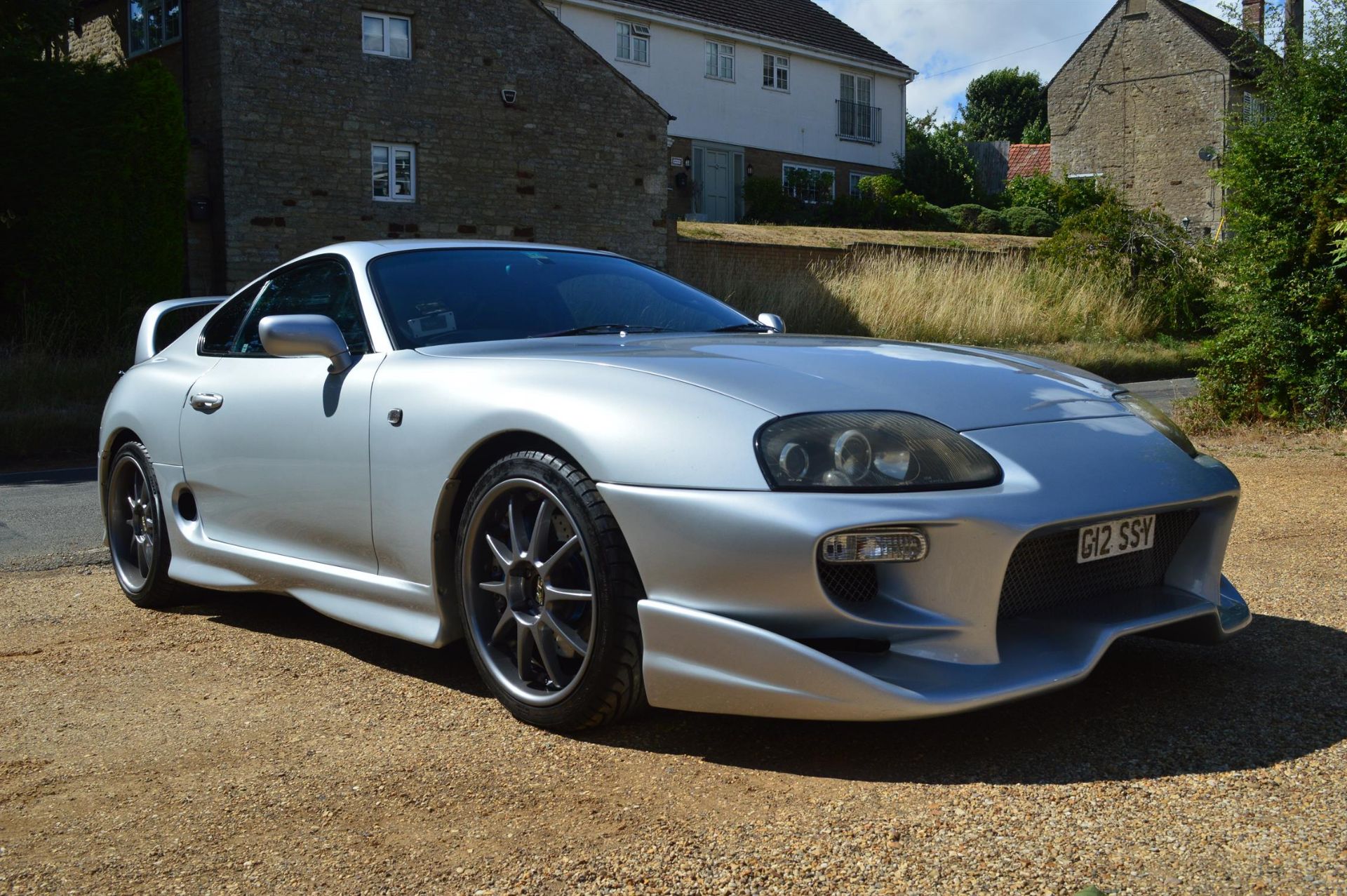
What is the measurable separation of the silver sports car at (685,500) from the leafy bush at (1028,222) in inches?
1336

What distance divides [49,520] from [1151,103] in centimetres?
4221

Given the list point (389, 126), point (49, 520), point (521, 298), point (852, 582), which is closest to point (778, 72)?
point (389, 126)

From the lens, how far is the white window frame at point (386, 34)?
71.3 feet

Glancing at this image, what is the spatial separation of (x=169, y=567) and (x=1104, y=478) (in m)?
3.40

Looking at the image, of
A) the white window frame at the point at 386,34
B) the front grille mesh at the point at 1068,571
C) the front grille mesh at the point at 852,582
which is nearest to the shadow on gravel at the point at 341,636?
the front grille mesh at the point at 852,582

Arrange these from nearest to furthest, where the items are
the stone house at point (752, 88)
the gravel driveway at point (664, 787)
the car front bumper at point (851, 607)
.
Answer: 1. the gravel driveway at point (664, 787)
2. the car front bumper at point (851, 607)
3. the stone house at point (752, 88)

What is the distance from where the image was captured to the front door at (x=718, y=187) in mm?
34875

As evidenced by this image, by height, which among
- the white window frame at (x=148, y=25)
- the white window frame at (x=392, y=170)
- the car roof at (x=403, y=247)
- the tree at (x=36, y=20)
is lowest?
the car roof at (x=403, y=247)

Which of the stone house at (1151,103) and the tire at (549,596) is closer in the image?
the tire at (549,596)

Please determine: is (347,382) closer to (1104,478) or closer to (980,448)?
(980,448)

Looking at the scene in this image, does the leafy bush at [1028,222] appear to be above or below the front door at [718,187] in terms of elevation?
below

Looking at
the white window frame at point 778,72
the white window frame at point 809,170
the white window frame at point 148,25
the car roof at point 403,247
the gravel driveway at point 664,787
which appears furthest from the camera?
the white window frame at point 809,170

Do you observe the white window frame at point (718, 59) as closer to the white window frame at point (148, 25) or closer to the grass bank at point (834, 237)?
the grass bank at point (834, 237)

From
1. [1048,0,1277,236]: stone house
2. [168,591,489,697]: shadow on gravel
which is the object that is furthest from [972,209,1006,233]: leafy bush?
[168,591,489,697]: shadow on gravel
